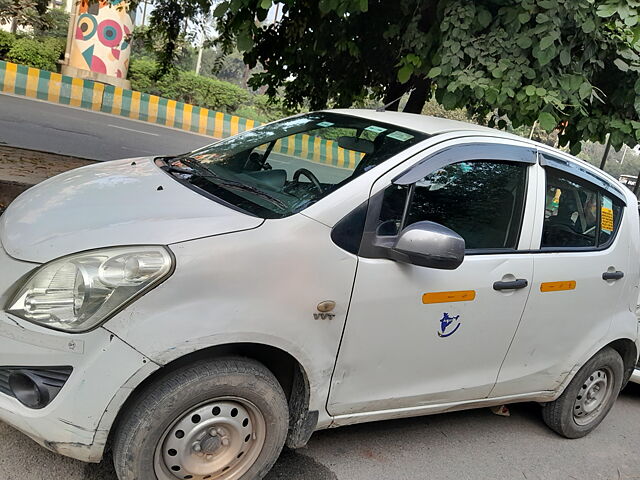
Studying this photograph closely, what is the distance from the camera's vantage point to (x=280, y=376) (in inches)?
103

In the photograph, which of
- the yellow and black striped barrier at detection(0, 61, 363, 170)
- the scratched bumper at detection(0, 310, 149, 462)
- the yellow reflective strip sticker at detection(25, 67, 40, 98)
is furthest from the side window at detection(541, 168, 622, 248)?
the yellow reflective strip sticker at detection(25, 67, 40, 98)

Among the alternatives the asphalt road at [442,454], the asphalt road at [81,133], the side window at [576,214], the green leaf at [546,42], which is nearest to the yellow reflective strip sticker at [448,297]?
the side window at [576,214]

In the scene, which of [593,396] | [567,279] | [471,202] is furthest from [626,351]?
[471,202]

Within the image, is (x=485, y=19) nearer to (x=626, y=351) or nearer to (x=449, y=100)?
(x=449, y=100)

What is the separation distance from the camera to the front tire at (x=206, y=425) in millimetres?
2207

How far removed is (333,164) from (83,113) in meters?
15.9

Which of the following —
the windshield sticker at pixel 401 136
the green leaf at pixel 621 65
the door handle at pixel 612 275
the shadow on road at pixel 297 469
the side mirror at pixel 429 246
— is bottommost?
the shadow on road at pixel 297 469

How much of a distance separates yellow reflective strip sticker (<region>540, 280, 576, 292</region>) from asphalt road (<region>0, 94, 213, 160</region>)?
9.24 meters

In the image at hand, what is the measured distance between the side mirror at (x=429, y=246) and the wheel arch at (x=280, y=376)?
690mm

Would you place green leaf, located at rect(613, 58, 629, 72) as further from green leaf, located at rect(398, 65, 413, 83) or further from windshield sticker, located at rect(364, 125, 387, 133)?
windshield sticker, located at rect(364, 125, 387, 133)

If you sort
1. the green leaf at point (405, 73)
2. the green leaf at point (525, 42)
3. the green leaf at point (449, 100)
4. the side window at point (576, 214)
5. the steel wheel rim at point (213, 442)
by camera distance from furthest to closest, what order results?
the green leaf at point (405, 73) < the green leaf at point (449, 100) < the green leaf at point (525, 42) < the side window at point (576, 214) < the steel wheel rim at point (213, 442)

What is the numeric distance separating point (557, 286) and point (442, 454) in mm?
1204

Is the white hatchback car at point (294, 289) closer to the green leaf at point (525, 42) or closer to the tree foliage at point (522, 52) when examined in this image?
the tree foliage at point (522, 52)

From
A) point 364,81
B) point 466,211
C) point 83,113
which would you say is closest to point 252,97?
point 83,113
